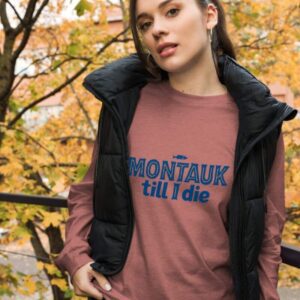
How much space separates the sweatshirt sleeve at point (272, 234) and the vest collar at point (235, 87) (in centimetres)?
10

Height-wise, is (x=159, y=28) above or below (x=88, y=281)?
above

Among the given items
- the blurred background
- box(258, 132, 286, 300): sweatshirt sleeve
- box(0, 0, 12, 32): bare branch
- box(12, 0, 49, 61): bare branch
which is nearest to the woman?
box(258, 132, 286, 300): sweatshirt sleeve

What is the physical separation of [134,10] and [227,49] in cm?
38

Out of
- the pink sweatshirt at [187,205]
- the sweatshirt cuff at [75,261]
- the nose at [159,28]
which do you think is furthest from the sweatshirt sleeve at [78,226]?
the nose at [159,28]

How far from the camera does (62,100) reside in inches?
377

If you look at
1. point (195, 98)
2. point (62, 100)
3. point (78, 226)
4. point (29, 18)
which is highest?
point (29, 18)

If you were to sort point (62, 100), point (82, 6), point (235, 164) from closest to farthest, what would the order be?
1. point (235, 164)
2. point (82, 6)
3. point (62, 100)

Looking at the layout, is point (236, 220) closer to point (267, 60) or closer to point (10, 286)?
point (10, 286)

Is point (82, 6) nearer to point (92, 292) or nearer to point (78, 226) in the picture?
point (78, 226)

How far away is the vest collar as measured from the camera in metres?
1.43

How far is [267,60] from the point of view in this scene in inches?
284

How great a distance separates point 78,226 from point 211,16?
2.85 ft

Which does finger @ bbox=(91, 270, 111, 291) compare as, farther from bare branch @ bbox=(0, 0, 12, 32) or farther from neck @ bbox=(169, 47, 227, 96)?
bare branch @ bbox=(0, 0, 12, 32)

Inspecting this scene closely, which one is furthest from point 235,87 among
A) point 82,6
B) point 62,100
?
point 62,100
